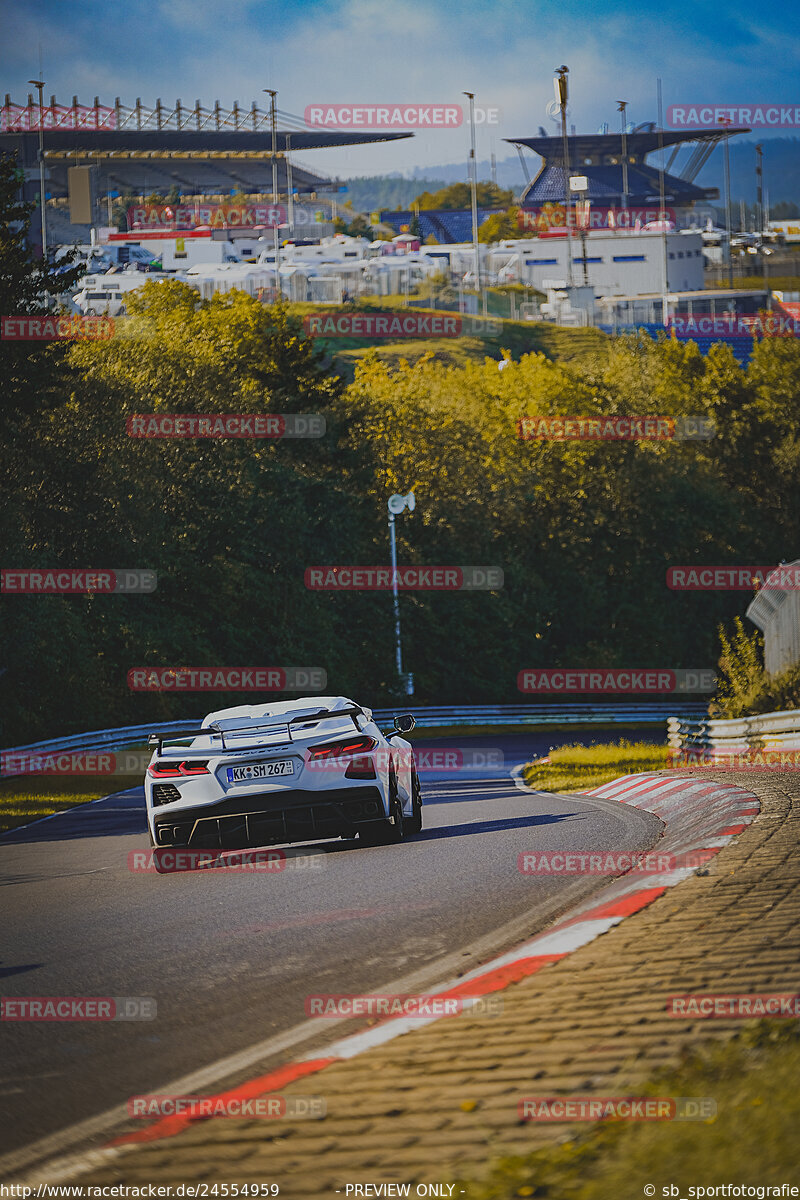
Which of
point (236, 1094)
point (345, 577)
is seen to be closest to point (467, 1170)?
point (236, 1094)

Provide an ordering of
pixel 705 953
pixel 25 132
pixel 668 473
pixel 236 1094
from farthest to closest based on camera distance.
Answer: pixel 25 132
pixel 668 473
pixel 705 953
pixel 236 1094

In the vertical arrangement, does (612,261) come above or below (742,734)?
above

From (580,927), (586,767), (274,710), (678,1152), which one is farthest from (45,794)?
(678,1152)

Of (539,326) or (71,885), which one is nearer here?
(71,885)

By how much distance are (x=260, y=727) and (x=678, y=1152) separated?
801cm

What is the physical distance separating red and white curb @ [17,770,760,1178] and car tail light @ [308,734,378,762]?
241 cm

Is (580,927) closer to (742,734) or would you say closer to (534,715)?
(742,734)

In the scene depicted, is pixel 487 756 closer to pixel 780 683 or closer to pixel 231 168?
pixel 780 683

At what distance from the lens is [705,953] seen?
7.05 m

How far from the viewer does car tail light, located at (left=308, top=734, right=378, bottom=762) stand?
11742 mm

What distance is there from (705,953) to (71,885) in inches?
253

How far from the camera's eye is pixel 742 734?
2353 centimetres

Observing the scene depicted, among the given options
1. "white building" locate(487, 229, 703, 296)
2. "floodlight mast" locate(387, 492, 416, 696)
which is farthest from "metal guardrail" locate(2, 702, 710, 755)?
"white building" locate(487, 229, 703, 296)

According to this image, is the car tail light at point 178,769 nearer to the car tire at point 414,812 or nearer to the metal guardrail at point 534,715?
the car tire at point 414,812
